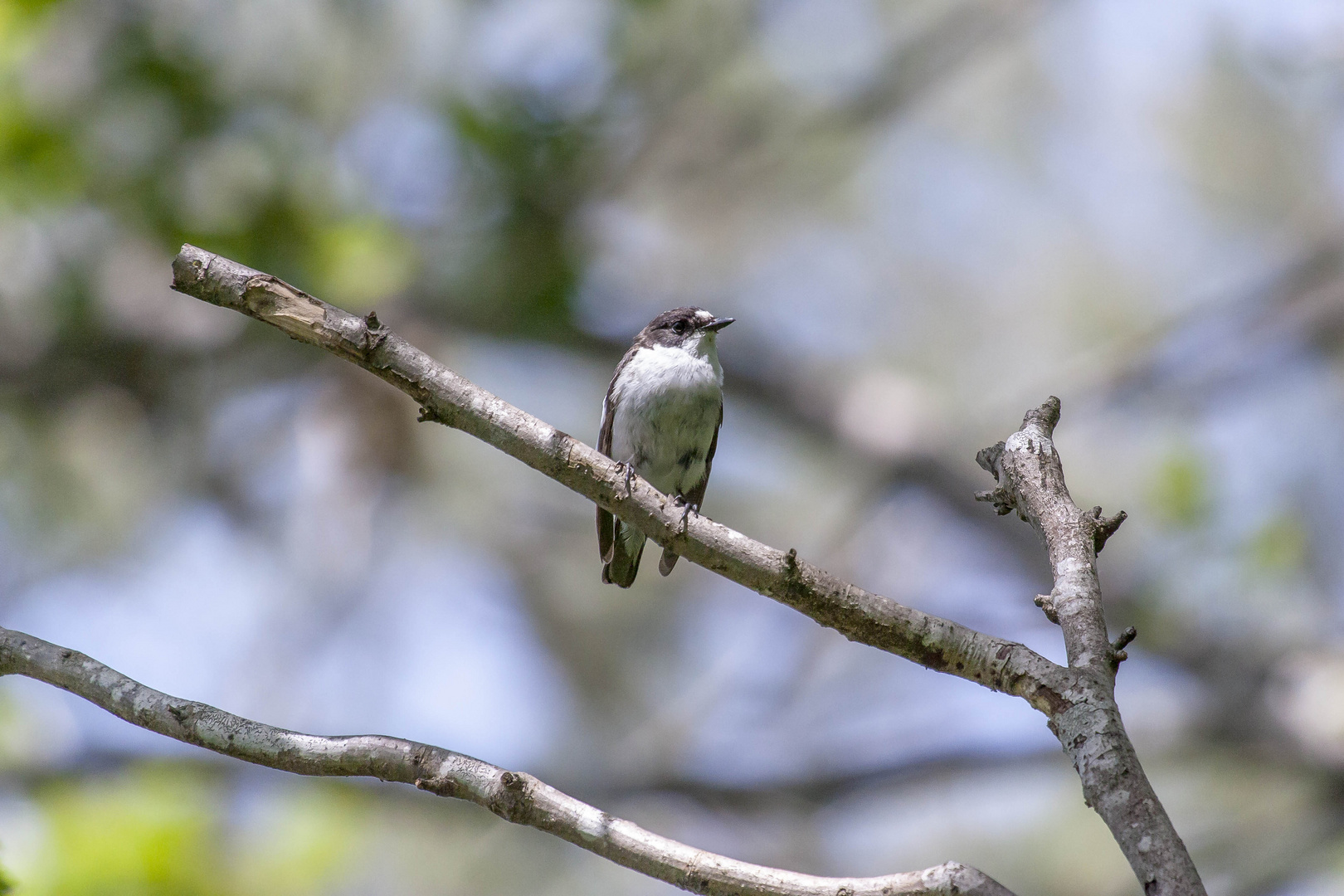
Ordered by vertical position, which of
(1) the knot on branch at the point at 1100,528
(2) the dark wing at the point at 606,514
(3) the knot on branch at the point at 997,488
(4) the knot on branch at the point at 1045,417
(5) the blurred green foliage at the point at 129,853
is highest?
(2) the dark wing at the point at 606,514

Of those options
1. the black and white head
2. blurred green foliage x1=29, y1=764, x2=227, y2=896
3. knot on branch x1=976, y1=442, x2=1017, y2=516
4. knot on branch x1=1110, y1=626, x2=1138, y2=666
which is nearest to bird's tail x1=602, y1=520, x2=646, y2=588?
the black and white head

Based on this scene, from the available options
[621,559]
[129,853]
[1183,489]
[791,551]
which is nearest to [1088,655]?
[791,551]

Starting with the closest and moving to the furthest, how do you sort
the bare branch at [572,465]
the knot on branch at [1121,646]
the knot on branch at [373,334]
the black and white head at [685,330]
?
the knot on branch at [1121,646]
the bare branch at [572,465]
the knot on branch at [373,334]
the black and white head at [685,330]

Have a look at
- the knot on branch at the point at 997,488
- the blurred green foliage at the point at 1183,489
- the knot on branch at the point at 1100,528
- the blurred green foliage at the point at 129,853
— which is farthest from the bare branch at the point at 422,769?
the blurred green foliage at the point at 1183,489

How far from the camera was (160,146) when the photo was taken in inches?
304

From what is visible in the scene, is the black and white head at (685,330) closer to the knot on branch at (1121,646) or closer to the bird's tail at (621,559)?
the bird's tail at (621,559)

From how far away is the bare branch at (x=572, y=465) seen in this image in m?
2.98

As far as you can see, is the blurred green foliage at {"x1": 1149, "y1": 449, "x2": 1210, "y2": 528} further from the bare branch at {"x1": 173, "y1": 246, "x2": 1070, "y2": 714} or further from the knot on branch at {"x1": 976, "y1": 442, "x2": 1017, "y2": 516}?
the bare branch at {"x1": 173, "y1": 246, "x2": 1070, "y2": 714}

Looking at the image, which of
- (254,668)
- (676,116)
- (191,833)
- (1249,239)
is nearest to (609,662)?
(254,668)

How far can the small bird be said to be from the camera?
20.5 feet

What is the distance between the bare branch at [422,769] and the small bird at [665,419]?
3253 mm

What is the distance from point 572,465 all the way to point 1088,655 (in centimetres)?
144

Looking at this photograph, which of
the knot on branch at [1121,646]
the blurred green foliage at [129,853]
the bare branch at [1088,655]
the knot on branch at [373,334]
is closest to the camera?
the bare branch at [1088,655]

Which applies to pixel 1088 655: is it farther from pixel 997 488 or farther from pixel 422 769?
pixel 422 769
